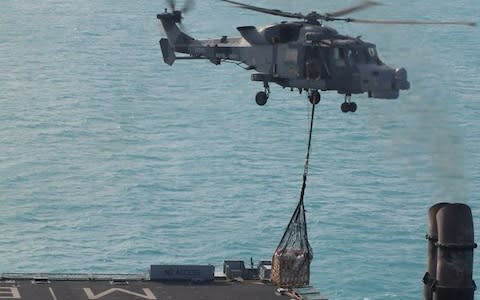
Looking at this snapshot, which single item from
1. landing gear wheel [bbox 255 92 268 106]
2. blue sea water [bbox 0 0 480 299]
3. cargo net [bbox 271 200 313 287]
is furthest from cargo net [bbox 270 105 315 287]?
blue sea water [bbox 0 0 480 299]

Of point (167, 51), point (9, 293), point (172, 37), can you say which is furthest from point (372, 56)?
point (9, 293)

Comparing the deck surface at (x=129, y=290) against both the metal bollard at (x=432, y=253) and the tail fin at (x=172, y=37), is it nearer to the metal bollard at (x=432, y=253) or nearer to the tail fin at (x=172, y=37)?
the metal bollard at (x=432, y=253)

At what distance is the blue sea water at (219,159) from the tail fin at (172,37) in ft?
75.5

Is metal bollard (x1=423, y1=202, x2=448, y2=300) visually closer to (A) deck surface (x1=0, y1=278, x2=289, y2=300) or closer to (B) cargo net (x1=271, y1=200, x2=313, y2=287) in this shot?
(B) cargo net (x1=271, y1=200, x2=313, y2=287)

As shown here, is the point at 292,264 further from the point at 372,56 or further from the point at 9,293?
the point at 9,293

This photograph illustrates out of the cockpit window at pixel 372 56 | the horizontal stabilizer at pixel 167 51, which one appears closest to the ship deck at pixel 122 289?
the horizontal stabilizer at pixel 167 51

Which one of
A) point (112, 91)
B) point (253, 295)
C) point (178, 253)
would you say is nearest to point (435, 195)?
point (178, 253)

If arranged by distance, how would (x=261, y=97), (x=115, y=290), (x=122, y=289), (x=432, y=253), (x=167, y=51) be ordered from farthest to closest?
(x=122, y=289) < (x=115, y=290) < (x=167, y=51) < (x=432, y=253) < (x=261, y=97)

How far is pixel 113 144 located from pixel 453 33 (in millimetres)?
53310

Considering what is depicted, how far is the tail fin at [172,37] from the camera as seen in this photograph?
212 feet

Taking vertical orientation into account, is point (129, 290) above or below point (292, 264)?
below

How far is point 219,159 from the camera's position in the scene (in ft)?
444

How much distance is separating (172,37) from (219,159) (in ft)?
231

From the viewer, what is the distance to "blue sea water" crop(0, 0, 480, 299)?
11206 centimetres
